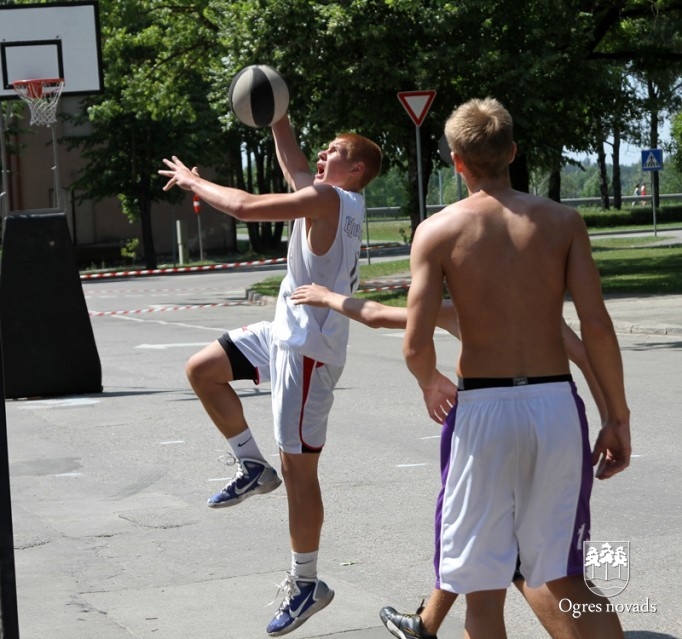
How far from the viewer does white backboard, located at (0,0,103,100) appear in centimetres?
1602

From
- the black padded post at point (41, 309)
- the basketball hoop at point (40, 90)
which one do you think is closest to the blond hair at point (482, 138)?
the black padded post at point (41, 309)

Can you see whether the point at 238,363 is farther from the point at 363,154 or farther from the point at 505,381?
the point at 505,381

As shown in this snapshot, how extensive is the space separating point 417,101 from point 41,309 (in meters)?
10.5

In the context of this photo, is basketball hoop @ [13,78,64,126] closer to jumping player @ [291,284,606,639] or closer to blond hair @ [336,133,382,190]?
blond hair @ [336,133,382,190]

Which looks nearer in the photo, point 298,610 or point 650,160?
point 298,610

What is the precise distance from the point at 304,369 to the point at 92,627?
1.39 meters

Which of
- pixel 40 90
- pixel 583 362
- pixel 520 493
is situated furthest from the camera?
pixel 40 90

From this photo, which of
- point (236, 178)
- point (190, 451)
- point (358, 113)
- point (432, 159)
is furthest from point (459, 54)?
point (236, 178)

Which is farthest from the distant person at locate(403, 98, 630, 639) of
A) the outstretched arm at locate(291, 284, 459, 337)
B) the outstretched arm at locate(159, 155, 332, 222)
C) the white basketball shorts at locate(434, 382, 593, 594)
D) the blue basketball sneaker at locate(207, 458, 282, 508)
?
the blue basketball sneaker at locate(207, 458, 282, 508)

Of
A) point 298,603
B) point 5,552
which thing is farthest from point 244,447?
point 5,552

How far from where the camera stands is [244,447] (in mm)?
6098

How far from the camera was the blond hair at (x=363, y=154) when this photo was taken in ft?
18.3

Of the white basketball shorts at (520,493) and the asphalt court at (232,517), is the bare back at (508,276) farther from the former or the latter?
the asphalt court at (232,517)

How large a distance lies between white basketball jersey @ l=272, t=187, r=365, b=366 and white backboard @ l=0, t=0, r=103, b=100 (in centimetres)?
1110
